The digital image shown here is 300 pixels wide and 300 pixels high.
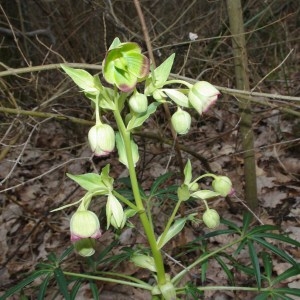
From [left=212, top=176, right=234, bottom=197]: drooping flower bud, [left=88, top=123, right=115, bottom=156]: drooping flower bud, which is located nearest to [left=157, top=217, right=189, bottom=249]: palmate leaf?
[left=212, top=176, right=234, bottom=197]: drooping flower bud

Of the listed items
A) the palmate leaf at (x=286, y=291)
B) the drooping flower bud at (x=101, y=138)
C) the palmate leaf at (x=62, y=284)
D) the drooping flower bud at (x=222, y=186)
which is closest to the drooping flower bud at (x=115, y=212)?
the drooping flower bud at (x=101, y=138)

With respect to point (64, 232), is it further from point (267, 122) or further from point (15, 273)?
point (267, 122)

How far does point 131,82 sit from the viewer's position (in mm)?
1194

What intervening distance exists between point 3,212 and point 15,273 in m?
0.75

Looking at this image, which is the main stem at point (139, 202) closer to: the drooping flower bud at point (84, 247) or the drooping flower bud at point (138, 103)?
the drooping flower bud at point (138, 103)

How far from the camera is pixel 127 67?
1189mm

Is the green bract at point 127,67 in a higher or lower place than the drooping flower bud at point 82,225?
higher

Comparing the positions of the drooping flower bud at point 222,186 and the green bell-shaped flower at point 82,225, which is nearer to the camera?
the green bell-shaped flower at point 82,225

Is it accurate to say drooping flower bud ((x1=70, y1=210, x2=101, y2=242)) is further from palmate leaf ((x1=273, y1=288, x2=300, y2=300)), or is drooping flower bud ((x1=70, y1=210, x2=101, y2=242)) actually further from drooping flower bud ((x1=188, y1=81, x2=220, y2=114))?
palmate leaf ((x1=273, y1=288, x2=300, y2=300))

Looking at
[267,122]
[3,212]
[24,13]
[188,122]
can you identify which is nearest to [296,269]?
[188,122]

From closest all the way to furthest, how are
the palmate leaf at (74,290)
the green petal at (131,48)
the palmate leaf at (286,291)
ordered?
the green petal at (131,48)
the palmate leaf at (286,291)
the palmate leaf at (74,290)

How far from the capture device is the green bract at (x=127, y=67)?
1.19 metres

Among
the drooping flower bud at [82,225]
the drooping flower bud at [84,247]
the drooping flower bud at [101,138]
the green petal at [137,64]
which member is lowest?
the drooping flower bud at [84,247]

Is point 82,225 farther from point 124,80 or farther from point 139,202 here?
point 124,80
